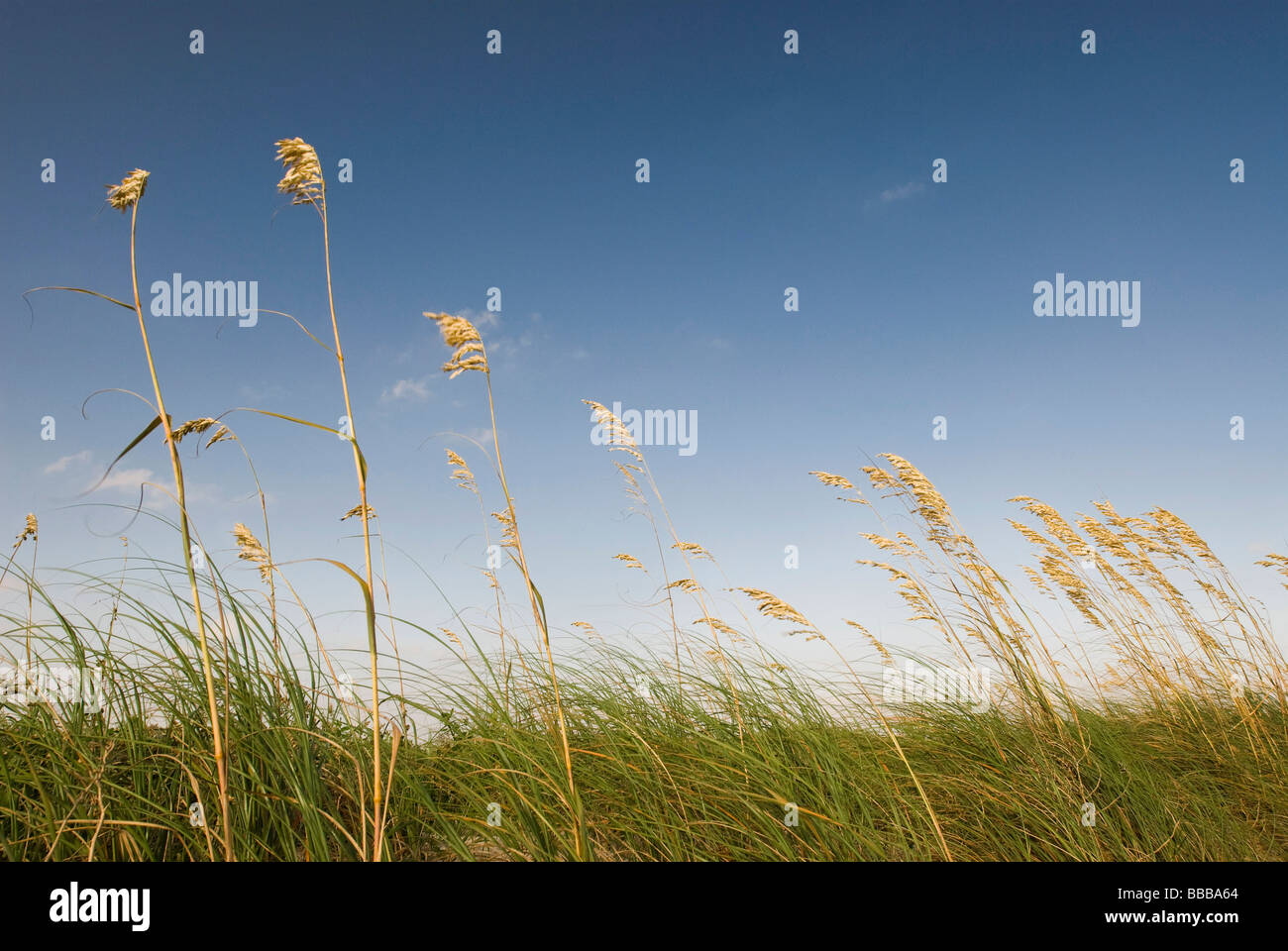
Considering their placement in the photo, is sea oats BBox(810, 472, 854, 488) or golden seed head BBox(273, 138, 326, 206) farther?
sea oats BBox(810, 472, 854, 488)

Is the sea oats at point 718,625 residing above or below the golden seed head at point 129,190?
below

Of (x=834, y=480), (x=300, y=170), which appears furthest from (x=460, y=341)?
(x=834, y=480)

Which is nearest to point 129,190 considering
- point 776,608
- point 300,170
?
point 300,170

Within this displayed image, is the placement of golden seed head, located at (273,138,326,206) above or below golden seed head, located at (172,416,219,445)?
above

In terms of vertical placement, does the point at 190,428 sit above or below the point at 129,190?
below

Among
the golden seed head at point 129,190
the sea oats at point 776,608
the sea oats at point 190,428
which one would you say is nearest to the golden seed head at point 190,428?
the sea oats at point 190,428

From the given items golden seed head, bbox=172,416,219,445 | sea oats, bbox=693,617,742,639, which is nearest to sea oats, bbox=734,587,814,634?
sea oats, bbox=693,617,742,639

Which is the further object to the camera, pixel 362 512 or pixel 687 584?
pixel 687 584

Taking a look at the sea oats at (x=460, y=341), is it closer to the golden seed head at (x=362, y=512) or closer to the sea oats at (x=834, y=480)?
the golden seed head at (x=362, y=512)

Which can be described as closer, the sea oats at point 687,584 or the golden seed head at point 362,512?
the golden seed head at point 362,512

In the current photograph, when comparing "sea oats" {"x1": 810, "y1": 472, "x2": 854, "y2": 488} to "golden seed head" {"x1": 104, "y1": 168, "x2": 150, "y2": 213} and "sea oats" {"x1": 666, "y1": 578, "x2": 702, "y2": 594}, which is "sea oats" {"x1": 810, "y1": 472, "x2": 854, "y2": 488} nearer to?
"sea oats" {"x1": 666, "y1": 578, "x2": 702, "y2": 594}

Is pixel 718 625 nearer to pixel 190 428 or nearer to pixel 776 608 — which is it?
pixel 776 608

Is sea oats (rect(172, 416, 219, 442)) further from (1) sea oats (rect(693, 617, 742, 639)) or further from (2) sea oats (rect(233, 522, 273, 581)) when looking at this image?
(1) sea oats (rect(693, 617, 742, 639))

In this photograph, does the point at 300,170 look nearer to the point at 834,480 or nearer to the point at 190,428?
the point at 190,428
